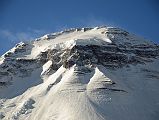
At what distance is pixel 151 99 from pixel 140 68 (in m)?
21.7

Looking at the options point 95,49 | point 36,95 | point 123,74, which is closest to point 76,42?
point 95,49

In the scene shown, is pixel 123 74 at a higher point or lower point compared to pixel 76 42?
lower

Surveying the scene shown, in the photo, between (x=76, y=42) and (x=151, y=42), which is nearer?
(x=76, y=42)

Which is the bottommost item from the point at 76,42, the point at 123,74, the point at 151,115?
the point at 151,115

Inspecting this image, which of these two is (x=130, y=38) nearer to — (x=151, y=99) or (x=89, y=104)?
(x=151, y=99)

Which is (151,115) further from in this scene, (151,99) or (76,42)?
(76,42)

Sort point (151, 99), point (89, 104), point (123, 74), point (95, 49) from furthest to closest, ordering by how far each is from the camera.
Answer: point (95, 49) < point (123, 74) < point (151, 99) < point (89, 104)

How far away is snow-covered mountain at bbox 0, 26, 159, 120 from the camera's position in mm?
131875

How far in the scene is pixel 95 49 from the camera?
170500 millimetres

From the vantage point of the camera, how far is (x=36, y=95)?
473 ft

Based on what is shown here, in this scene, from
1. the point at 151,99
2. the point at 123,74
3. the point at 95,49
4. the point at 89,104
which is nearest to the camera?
the point at 89,104

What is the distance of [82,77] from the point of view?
14962cm

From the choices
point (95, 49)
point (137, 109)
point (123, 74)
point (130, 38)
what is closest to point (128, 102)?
point (137, 109)

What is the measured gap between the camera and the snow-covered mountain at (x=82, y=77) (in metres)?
132
